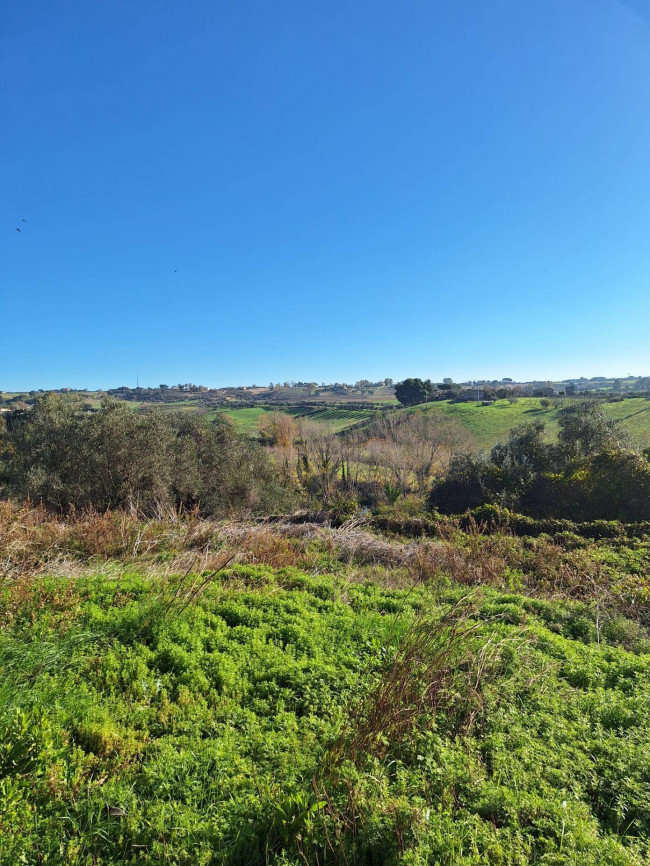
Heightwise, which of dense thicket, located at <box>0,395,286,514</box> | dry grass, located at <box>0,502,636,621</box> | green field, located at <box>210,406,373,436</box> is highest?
green field, located at <box>210,406,373,436</box>

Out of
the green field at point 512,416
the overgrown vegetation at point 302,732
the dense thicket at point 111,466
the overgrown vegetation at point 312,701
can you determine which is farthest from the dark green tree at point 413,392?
the overgrown vegetation at point 302,732

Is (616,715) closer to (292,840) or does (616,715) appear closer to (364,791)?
(364,791)

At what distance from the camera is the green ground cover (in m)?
2.52

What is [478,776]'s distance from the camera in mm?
3070

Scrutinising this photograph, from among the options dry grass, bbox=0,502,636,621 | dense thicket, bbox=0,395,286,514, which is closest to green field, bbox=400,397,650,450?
dry grass, bbox=0,502,636,621

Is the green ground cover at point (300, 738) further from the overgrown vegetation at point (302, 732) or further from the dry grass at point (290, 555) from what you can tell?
the dry grass at point (290, 555)

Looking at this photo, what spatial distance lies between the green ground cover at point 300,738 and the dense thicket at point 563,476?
12514 millimetres

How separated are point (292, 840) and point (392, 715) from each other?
1253 millimetres

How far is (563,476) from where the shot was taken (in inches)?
717

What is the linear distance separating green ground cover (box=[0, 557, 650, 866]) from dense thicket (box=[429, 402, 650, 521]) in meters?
12.5

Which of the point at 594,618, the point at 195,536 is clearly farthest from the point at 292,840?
the point at 195,536

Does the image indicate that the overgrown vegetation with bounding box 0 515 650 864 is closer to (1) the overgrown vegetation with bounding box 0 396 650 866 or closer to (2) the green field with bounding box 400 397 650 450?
(1) the overgrown vegetation with bounding box 0 396 650 866

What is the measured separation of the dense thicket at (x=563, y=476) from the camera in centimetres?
1590

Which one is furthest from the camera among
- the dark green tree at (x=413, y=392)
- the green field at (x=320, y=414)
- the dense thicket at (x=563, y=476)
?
the dark green tree at (x=413, y=392)
